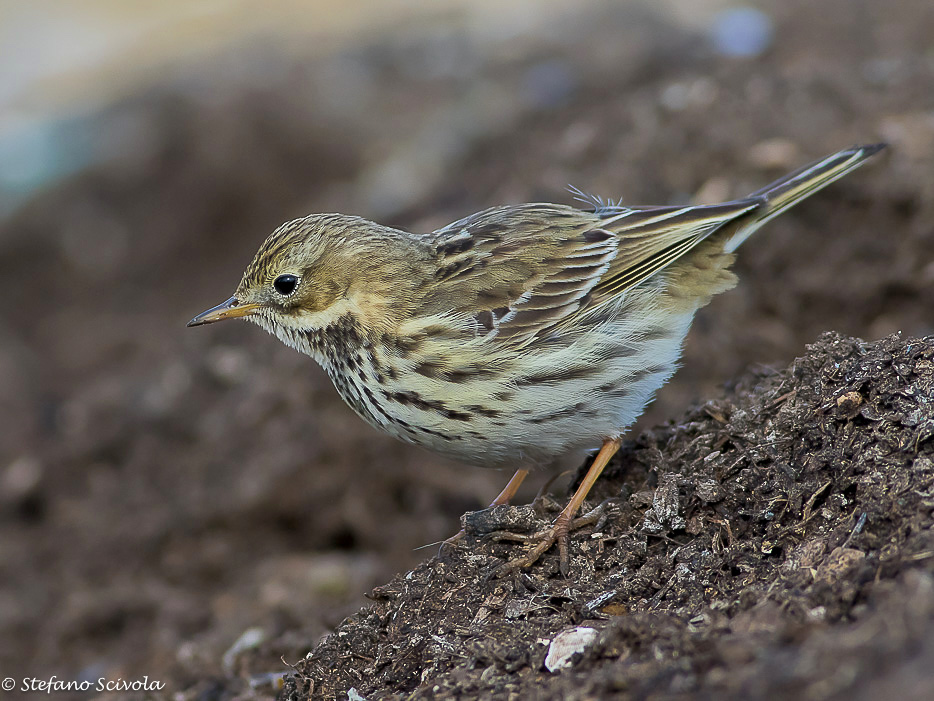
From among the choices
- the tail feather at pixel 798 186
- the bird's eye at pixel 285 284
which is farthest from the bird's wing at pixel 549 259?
the bird's eye at pixel 285 284

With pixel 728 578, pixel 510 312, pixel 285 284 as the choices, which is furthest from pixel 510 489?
pixel 728 578

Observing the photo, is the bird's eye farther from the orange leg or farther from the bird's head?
the orange leg

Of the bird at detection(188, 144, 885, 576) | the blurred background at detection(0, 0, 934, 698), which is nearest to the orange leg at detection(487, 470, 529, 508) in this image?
the bird at detection(188, 144, 885, 576)

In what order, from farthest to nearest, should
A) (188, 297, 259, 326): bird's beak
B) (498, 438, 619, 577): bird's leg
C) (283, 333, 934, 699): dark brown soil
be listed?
(188, 297, 259, 326): bird's beak < (498, 438, 619, 577): bird's leg < (283, 333, 934, 699): dark brown soil

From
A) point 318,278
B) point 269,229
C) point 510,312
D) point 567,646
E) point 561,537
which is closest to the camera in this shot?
point 567,646

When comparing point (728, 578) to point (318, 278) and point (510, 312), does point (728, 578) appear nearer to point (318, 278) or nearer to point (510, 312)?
point (510, 312)

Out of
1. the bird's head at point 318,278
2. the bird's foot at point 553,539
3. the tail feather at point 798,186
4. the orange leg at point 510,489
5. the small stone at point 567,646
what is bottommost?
the small stone at point 567,646

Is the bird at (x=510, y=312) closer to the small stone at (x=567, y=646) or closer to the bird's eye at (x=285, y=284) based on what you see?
the bird's eye at (x=285, y=284)

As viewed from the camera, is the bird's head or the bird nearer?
the bird
